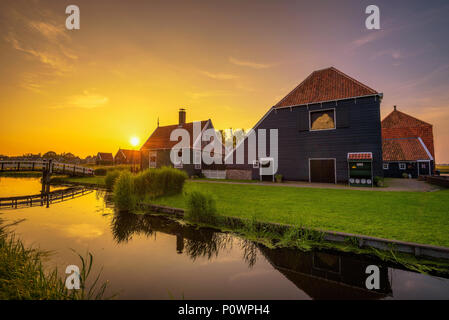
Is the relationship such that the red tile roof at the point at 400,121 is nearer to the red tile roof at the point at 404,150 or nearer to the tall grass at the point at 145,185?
the red tile roof at the point at 404,150

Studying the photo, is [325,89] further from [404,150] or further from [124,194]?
[124,194]

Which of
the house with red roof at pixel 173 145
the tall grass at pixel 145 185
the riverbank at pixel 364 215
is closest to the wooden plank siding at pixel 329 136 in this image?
the riverbank at pixel 364 215

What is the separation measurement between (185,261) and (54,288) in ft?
8.29

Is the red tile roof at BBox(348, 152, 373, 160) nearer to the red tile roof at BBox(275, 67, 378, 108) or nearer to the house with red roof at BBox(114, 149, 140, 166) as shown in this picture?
the red tile roof at BBox(275, 67, 378, 108)

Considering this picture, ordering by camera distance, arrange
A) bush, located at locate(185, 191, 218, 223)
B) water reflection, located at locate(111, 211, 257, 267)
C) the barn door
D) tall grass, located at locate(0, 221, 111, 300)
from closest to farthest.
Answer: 1. tall grass, located at locate(0, 221, 111, 300)
2. water reflection, located at locate(111, 211, 257, 267)
3. bush, located at locate(185, 191, 218, 223)
4. the barn door

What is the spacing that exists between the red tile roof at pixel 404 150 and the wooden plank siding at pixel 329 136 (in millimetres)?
10898

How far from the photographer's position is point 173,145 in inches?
1026

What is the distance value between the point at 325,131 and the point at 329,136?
0.55 metres

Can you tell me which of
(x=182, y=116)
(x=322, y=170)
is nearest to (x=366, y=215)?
(x=322, y=170)

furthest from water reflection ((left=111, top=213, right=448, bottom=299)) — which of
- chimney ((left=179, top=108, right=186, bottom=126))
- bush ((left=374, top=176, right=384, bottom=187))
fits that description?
chimney ((left=179, top=108, right=186, bottom=126))

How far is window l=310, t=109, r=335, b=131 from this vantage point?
16891 millimetres

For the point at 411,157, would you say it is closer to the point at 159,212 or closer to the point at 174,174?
the point at 174,174

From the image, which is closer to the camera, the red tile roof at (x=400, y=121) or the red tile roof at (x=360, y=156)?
the red tile roof at (x=360, y=156)

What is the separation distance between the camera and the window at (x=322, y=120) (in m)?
16.9
